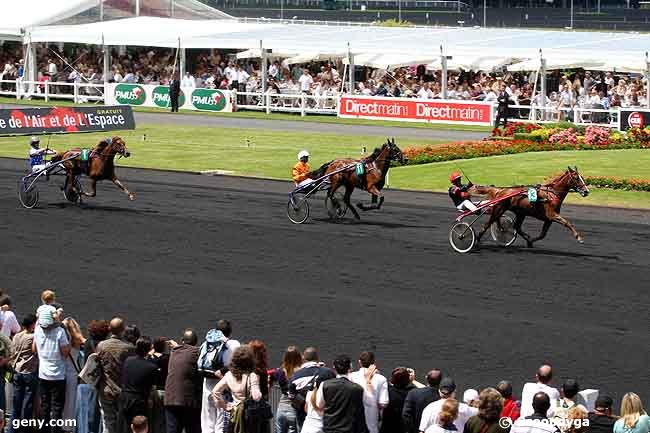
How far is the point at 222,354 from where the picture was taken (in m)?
12.6

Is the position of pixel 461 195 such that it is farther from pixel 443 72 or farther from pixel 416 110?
pixel 416 110

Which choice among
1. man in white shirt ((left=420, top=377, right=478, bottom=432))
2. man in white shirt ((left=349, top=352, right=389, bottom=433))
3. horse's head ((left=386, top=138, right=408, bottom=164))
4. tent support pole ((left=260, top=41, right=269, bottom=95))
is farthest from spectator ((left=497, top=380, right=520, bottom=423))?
tent support pole ((left=260, top=41, right=269, bottom=95))

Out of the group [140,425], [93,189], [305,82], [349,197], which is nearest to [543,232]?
[349,197]

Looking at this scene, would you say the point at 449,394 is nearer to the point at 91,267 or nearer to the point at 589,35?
the point at 91,267

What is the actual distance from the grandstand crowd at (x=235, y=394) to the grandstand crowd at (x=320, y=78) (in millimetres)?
34607

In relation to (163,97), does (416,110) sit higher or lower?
lower

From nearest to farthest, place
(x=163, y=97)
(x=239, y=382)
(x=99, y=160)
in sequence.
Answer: (x=239, y=382) < (x=99, y=160) < (x=163, y=97)

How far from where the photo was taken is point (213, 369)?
1249 centimetres

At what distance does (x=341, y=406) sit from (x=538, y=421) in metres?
1.82

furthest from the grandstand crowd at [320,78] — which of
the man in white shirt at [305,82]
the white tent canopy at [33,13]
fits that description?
the white tent canopy at [33,13]

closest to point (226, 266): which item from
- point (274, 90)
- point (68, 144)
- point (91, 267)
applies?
point (91, 267)

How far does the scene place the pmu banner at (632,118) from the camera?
4078cm

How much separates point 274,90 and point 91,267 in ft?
103

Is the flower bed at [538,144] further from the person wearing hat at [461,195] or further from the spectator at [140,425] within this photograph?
the spectator at [140,425]
